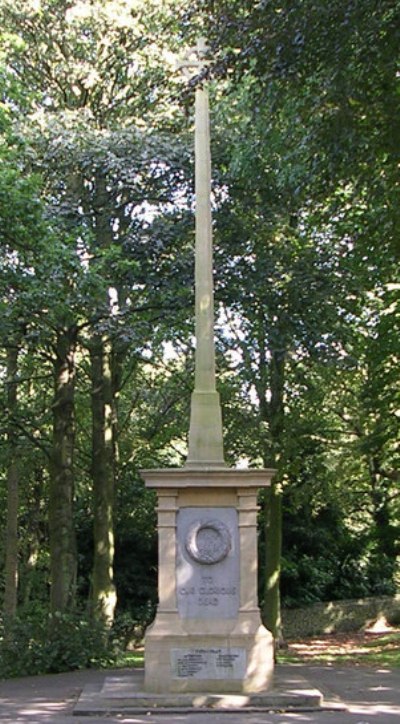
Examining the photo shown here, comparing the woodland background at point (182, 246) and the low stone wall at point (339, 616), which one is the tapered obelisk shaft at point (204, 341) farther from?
the low stone wall at point (339, 616)

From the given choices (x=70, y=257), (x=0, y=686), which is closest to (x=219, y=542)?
(x=0, y=686)

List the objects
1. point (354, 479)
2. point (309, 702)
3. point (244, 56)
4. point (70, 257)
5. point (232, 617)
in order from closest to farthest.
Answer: point (244, 56)
point (309, 702)
point (232, 617)
point (70, 257)
point (354, 479)

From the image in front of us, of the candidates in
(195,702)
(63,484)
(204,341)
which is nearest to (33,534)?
(63,484)

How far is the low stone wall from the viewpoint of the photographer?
86.6ft

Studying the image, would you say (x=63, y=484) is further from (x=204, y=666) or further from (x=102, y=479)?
(x=204, y=666)

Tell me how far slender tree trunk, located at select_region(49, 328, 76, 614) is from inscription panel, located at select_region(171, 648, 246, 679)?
625cm

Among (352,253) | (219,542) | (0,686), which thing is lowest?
(0,686)

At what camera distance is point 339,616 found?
27344 millimetres

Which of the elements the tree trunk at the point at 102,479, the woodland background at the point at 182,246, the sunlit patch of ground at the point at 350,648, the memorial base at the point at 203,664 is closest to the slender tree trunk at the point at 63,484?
the woodland background at the point at 182,246

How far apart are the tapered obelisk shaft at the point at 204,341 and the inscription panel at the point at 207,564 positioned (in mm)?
701

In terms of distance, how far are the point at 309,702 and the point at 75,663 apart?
5.50m

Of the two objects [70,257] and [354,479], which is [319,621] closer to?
[354,479]

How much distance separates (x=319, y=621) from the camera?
26.9m

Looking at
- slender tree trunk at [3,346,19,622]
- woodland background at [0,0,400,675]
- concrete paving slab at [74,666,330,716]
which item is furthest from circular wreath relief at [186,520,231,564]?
slender tree trunk at [3,346,19,622]
